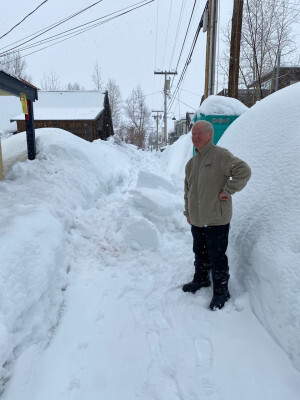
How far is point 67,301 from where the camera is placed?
299cm

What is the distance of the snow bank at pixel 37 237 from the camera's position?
234cm

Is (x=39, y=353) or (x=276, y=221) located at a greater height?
(x=276, y=221)

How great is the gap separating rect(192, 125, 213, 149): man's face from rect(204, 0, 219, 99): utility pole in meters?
6.94

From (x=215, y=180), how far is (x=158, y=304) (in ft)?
4.46

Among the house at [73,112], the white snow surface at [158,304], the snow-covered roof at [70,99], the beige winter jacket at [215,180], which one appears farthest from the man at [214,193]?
the snow-covered roof at [70,99]

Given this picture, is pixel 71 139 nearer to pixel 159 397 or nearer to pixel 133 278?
pixel 133 278

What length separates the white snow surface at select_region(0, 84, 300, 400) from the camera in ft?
6.54

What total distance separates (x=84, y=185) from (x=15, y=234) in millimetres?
3685

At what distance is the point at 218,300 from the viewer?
2.70m

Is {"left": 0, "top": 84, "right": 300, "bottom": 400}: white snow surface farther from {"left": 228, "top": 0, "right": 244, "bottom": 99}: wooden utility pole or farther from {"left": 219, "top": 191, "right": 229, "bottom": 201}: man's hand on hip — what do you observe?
{"left": 228, "top": 0, "right": 244, "bottom": 99}: wooden utility pole

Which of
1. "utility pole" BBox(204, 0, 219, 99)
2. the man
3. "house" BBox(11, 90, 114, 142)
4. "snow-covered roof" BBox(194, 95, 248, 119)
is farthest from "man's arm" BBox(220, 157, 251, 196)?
"house" BBox(11, 90, 114, 142)

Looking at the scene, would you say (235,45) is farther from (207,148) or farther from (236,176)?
(236,176)

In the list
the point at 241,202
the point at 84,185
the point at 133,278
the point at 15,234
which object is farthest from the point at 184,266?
the point at 84,185

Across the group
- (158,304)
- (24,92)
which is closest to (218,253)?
(158,304)
